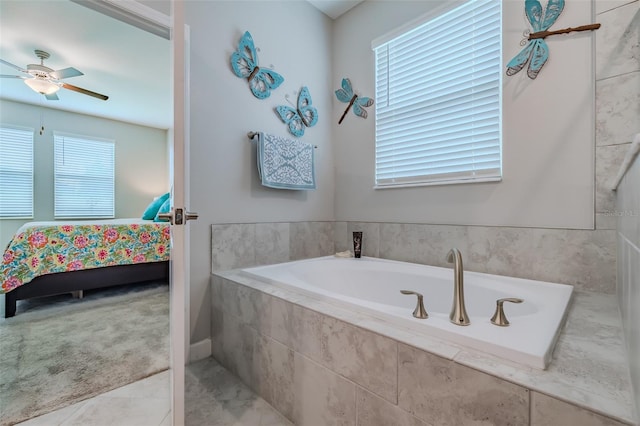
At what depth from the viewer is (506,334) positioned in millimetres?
815

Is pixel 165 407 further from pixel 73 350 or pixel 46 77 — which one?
pixel 46 77

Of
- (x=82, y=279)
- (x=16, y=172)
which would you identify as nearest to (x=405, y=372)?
(x=82, y=279)

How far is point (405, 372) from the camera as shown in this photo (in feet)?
2.73

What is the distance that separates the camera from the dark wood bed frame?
2.33 metres

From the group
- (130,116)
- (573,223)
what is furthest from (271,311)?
(130,116)

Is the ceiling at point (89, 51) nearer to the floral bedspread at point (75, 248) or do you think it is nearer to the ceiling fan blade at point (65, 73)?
the ceiling fan blade at point (65, 73)

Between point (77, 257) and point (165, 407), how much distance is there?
2093 millimetres

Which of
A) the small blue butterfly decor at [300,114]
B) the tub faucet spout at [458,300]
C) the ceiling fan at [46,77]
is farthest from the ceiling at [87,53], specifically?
the tub faucet spout at [458,300]

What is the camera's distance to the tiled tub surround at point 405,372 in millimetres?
Result: 620

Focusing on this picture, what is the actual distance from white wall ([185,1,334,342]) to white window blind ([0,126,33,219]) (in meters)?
4.04

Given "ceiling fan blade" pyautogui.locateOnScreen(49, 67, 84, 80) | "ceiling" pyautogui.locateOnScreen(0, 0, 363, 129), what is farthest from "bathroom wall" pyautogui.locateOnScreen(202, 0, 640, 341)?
"ceiling fan blade" pyautogui.locateOnScreen(49, 67, 84, 80)

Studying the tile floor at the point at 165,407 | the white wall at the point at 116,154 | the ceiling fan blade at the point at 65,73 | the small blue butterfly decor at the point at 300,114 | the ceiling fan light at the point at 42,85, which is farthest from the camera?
the white wall at the point at 116,154

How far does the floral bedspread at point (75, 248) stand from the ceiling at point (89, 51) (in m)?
1.54

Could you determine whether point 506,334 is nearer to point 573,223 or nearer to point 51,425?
point 573,223
